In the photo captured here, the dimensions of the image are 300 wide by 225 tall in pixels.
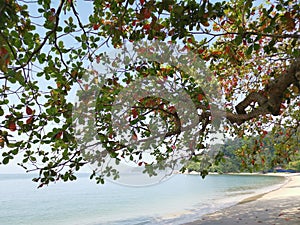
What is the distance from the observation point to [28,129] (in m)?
3.05

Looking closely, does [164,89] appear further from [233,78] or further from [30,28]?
[233,78]

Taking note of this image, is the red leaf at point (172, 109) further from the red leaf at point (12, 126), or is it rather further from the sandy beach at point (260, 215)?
the sandy beach at point (260, 215)

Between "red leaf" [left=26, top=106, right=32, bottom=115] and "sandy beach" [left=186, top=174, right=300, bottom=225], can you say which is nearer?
"red leaf" [left=26, top=106, right=32, bottom=115]

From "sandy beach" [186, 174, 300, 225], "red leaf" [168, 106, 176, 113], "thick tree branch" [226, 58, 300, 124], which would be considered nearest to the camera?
"thick tree branch" [226, 58, 300, 124]

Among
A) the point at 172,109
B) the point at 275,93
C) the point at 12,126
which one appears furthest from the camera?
the point at 172,109

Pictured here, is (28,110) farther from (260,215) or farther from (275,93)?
(260,215)

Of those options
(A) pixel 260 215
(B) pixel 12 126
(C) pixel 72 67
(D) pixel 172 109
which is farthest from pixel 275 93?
(A) pixel 260 215

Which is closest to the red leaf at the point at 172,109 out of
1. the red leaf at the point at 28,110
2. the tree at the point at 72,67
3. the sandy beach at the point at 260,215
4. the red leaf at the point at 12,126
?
the tree at the point at 72,67

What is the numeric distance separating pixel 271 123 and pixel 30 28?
5566 mm

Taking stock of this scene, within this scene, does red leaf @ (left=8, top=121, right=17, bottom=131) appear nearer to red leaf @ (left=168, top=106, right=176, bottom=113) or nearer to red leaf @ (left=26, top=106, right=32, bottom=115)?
red leaf @ (left=26, top=106, right=32, bottom=115)

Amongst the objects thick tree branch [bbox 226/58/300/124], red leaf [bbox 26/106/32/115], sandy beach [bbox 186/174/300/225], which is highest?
thick tree branch [bbox 226/58/300/124]

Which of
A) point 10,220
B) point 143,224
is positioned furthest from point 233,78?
point 10,220

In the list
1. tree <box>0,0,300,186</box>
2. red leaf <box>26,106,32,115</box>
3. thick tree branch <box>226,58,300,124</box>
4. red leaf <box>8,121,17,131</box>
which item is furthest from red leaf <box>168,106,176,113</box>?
red leaf <box>8,121,17,131</box>

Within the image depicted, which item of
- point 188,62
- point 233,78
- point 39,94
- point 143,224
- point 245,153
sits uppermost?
Answer: point 233,78
